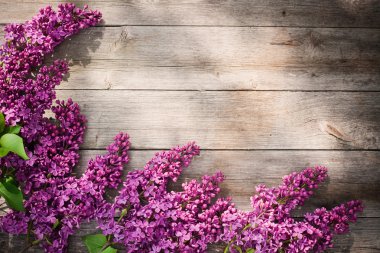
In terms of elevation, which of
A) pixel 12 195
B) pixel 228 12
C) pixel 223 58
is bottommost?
pixel 12 195

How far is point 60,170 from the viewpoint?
212 cm

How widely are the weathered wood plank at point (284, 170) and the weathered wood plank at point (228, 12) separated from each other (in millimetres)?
724

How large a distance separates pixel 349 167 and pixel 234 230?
0.73 m

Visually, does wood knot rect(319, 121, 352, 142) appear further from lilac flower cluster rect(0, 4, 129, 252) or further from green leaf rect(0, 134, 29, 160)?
green leaf rect(0, 134, 29, 160)

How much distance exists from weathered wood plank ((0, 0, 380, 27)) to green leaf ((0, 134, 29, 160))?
75cm

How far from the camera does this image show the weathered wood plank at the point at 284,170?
7.48 feet

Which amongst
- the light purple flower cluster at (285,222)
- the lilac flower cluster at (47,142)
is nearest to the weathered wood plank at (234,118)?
the lilac flower cluster at (47,142)

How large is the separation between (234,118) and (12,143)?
1113 mm

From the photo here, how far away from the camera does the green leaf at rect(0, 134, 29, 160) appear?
1885mm

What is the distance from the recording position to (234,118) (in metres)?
2.33

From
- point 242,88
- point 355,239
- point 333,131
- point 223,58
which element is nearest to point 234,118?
point 242,88

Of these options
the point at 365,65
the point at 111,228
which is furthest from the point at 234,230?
the point at 365,65

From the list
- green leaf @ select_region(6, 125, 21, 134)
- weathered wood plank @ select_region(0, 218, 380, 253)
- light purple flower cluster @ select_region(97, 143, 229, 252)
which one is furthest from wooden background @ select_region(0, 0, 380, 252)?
green leaf @ select_region(6, 125, 21, 134)

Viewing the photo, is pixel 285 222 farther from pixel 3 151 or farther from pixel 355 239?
pixel 3 151
